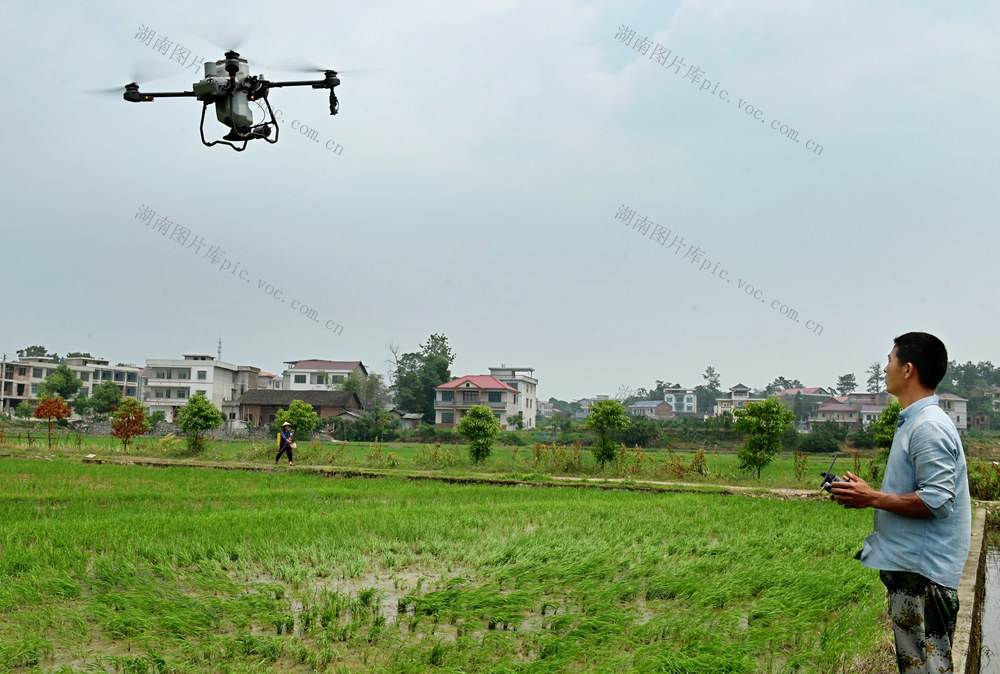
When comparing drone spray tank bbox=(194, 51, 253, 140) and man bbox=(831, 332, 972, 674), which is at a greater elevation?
drone spray tank bbox=(194, 51, 253, 140)

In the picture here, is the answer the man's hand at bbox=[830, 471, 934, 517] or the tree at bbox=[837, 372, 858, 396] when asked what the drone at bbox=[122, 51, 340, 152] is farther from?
the tree at bbox=[837, 372, 858, 396]

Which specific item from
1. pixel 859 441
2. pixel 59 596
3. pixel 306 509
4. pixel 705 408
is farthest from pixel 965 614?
pixel 705 408

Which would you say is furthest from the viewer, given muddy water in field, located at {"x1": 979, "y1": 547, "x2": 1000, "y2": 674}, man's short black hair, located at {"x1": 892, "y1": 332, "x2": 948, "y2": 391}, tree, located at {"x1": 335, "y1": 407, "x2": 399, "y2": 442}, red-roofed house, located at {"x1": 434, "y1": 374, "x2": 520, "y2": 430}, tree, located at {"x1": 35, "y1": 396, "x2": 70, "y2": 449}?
red-roofed house, located at {"x1": 434, "y1": 374, "x2": 520, "y2": 430}

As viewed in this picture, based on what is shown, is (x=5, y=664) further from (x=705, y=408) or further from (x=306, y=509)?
(x=705, y=408)

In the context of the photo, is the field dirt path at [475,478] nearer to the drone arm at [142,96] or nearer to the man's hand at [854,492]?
the drone arm at [142,96]

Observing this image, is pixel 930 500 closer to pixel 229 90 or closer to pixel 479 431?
pixel 229 90

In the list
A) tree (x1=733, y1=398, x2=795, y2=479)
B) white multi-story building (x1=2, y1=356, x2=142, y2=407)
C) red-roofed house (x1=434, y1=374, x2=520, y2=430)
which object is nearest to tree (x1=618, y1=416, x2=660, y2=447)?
red-roofed house (x1=434, y1=374, x2=520, y2=430)

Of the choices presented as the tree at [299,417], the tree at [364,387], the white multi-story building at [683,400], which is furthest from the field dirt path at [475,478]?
the white multi-story building at [683,400]
